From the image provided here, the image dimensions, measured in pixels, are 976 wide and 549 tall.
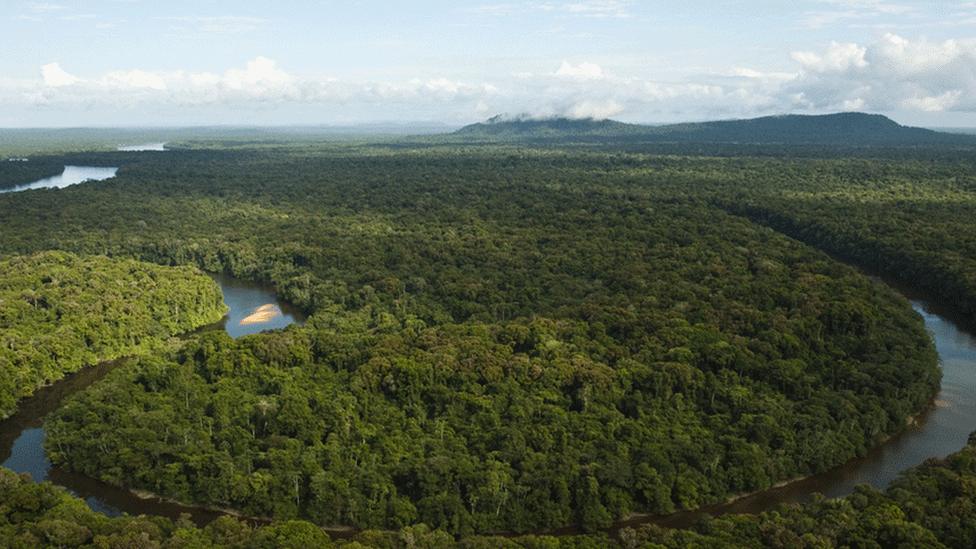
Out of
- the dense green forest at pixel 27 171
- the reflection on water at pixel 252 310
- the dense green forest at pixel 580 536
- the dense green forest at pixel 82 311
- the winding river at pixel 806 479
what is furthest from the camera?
the dense green forest at pixel 27 171

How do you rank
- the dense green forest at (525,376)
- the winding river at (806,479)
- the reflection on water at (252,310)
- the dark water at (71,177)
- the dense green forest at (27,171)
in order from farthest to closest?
the dense green forest at (27,171) < the dark water at (71,177) < the reflection on water at (252,310) < the winding river at (806,479) < the dense green forest at (525,376)

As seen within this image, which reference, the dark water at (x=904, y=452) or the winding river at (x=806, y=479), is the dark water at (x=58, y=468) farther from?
the dark water at (x=904, y=452)

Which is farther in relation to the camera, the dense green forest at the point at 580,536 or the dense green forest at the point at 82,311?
the dense green forest at the point at 82,311

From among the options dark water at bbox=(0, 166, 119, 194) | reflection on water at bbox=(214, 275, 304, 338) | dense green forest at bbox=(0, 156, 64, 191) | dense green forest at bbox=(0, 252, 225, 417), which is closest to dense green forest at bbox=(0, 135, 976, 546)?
reflection on water at bbox=(214, 275, 304, 338)

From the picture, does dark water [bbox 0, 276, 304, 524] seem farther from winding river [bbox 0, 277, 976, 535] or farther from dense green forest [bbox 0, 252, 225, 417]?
dense green forest [bbox 0, 252, 225, 417]

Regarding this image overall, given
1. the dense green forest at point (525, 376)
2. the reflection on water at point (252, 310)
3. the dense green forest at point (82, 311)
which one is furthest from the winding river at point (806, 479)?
the reflection on water at point (252, 310)

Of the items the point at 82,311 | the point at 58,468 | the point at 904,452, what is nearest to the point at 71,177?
the point at 82,311
